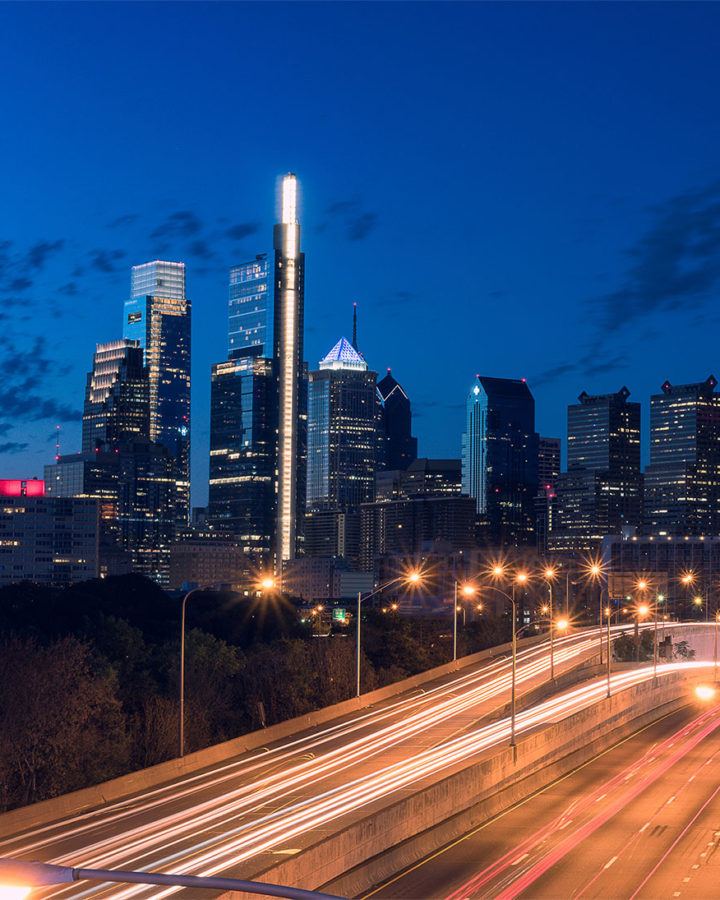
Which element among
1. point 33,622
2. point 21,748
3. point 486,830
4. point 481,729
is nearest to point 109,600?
point 33,622

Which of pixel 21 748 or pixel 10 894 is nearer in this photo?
pixel 10 894

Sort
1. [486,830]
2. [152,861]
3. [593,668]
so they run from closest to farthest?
1. [152,861]
2. [486,830]
3. [593,668]

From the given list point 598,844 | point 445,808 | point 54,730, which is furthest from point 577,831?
point 54,730

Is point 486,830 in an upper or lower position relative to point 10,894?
lower

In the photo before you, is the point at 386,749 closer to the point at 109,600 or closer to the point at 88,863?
the point at 88,863

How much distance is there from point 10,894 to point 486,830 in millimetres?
44772

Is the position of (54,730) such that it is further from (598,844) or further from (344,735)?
(598,844)

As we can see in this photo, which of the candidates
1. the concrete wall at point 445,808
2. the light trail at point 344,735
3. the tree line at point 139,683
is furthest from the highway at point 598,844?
the tree line at point 139,683

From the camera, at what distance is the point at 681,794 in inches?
2549

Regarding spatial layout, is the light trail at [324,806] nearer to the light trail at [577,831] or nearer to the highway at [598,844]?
the light trail at [577,831]

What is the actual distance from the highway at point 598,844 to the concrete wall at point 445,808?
2.03 ft

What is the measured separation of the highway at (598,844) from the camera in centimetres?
4403

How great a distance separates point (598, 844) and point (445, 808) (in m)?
5.80

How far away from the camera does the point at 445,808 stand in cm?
5403
